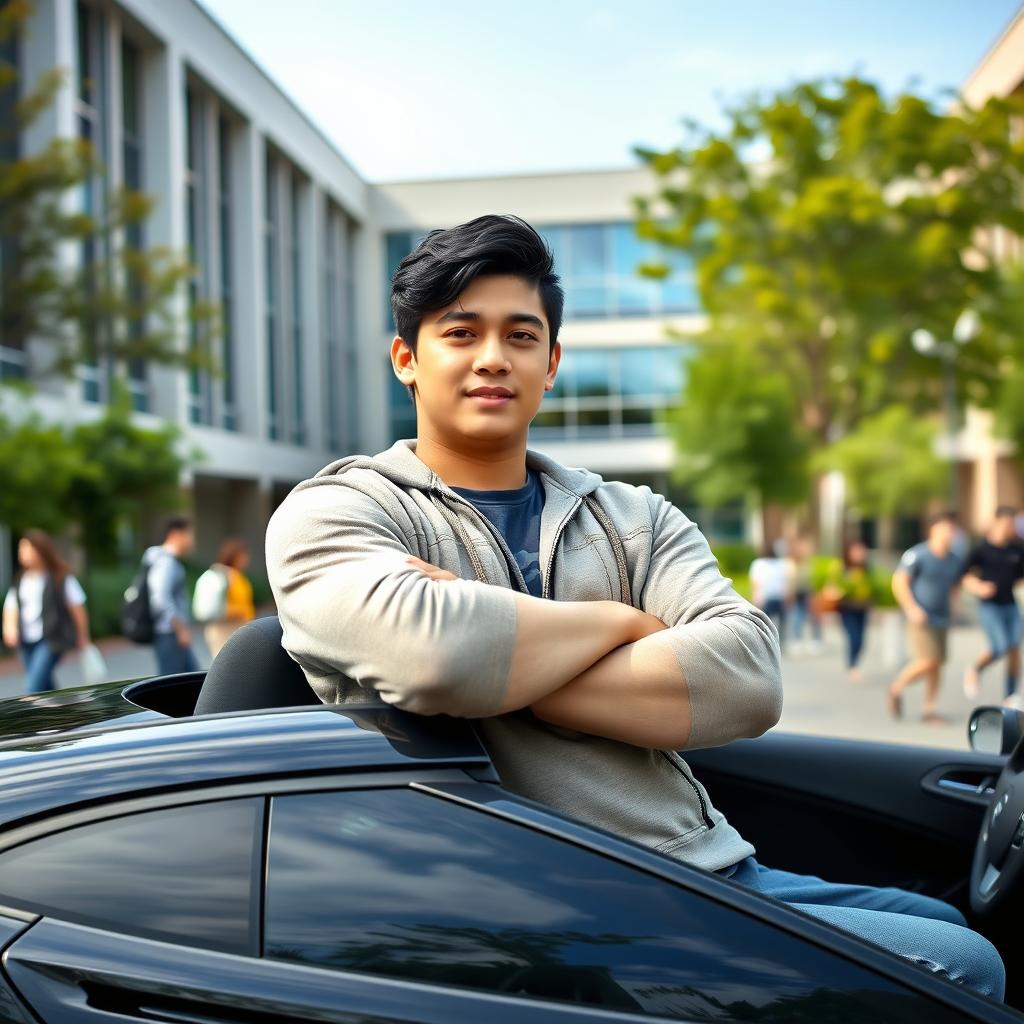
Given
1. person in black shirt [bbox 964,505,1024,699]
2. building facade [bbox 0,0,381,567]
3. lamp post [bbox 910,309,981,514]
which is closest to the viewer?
person in black shirt [bbox 964,505,1024,699]

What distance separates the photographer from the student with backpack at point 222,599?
404 inches

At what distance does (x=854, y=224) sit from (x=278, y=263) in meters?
18.0

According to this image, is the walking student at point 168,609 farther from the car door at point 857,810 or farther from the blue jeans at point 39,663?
the car door at point 857,810

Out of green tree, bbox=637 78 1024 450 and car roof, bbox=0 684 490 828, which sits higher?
green tree, bbox=637 78 1024 450

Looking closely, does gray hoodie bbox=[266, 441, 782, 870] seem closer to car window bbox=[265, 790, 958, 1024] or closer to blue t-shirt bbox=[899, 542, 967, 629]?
car window bbox=[265, 790, 958, 1024]

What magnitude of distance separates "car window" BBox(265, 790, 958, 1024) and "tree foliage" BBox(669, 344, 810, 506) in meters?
28.3

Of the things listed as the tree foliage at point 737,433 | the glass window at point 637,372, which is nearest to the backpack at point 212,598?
the tree foliage at point 737,433

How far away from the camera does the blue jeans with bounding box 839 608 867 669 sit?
13.5 meters

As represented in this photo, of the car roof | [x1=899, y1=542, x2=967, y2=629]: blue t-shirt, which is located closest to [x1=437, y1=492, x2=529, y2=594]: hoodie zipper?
the car roof

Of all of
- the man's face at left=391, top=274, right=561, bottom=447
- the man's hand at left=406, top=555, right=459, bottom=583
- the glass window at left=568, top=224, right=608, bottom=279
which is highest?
the glass window at left=568, top=224, right=608, bottom=279

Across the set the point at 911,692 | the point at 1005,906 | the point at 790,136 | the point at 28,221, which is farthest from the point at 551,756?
the point at 790,136

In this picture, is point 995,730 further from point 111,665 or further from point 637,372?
point 637,372

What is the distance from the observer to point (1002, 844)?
2264 mm

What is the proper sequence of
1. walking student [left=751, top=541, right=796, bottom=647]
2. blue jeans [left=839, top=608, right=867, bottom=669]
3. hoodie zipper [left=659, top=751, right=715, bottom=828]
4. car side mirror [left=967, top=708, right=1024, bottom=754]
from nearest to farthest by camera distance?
hoodie zipper [left=659, top=751, right=715, bottom=828] < car side mirror [left=967, top=708, right=1024, bottom=754] < blue jeans [left=839, top=608, right=867, bottom=669] < walking student [left=751, top=541, right=796, bottom=647]
